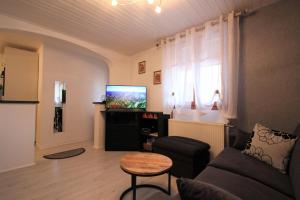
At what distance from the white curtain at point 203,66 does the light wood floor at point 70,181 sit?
1399 millimetres

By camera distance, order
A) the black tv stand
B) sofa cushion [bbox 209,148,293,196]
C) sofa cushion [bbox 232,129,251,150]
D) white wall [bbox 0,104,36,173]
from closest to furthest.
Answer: sofa cushion [bbox 209,148,293,196] → sofa cushion [bbox 232,129,251,150] → white wall [bbox 0,104,36,173] → the black tv stand

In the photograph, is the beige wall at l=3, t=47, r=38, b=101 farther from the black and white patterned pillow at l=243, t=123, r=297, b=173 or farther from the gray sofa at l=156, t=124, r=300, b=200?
the black and white patterned pillow at l=243, t=123, r=297, b=173

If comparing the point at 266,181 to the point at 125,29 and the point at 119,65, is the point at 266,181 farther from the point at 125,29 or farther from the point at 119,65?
the point at 119,65

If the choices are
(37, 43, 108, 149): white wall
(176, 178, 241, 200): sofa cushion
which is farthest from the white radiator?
(37, 43, 108, 149): white wall

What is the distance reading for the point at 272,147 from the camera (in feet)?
5.07

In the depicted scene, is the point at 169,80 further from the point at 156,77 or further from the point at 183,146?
the point at 183,146

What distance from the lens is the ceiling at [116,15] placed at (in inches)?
81.2

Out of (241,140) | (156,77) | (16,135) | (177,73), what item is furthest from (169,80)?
(16,135)

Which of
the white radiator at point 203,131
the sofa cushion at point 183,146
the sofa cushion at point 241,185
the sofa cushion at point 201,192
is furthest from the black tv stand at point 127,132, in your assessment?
the sofa cushion at point 201,192

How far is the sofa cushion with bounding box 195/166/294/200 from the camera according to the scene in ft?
3.35

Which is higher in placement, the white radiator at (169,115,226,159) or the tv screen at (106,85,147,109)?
the tv screen at (106,85,147,109)

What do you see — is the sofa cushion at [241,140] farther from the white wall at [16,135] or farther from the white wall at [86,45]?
the white wall at [16,135]

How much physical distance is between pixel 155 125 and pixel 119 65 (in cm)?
186

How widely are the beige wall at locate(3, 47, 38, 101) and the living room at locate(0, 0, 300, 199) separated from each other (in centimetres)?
5
